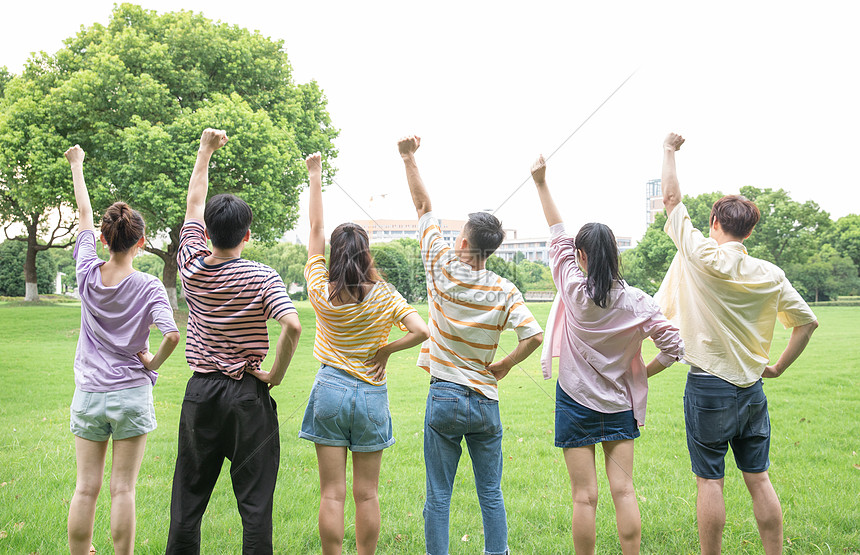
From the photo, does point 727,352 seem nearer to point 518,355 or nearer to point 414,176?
point 518,355

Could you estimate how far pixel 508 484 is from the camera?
4.48 m

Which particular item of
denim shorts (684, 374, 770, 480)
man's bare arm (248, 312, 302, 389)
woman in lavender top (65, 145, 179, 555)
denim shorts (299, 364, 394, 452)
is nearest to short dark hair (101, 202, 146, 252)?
woman in lavender top (65, 145, 179, 555)

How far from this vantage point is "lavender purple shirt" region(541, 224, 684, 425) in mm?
2529

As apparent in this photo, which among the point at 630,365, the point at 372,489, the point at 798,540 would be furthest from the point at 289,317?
the point at 798,540

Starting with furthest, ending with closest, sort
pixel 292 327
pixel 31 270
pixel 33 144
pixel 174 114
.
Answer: pixel 31 270
pixel 174 114
pixel 33 144
pixel 292 327

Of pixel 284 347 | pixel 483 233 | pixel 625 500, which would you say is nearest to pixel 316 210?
pixel 284 347

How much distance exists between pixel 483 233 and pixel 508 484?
2847mm

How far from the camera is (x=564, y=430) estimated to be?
2594 mm

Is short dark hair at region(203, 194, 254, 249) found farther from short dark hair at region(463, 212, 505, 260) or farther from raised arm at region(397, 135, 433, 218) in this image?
short dark hair at region(463, 212, 505, 260)

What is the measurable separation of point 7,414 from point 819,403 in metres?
11.5

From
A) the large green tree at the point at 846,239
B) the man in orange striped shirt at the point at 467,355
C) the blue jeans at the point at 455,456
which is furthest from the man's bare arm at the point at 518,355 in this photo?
the large green tree at the point at 846,239

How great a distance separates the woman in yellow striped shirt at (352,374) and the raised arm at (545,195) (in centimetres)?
Answer: 92

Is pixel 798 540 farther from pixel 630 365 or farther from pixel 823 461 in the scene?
pixel 823 461

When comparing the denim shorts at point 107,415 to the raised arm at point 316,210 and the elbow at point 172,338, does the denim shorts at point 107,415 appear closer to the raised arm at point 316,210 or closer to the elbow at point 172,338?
the elbow at point 172,338
